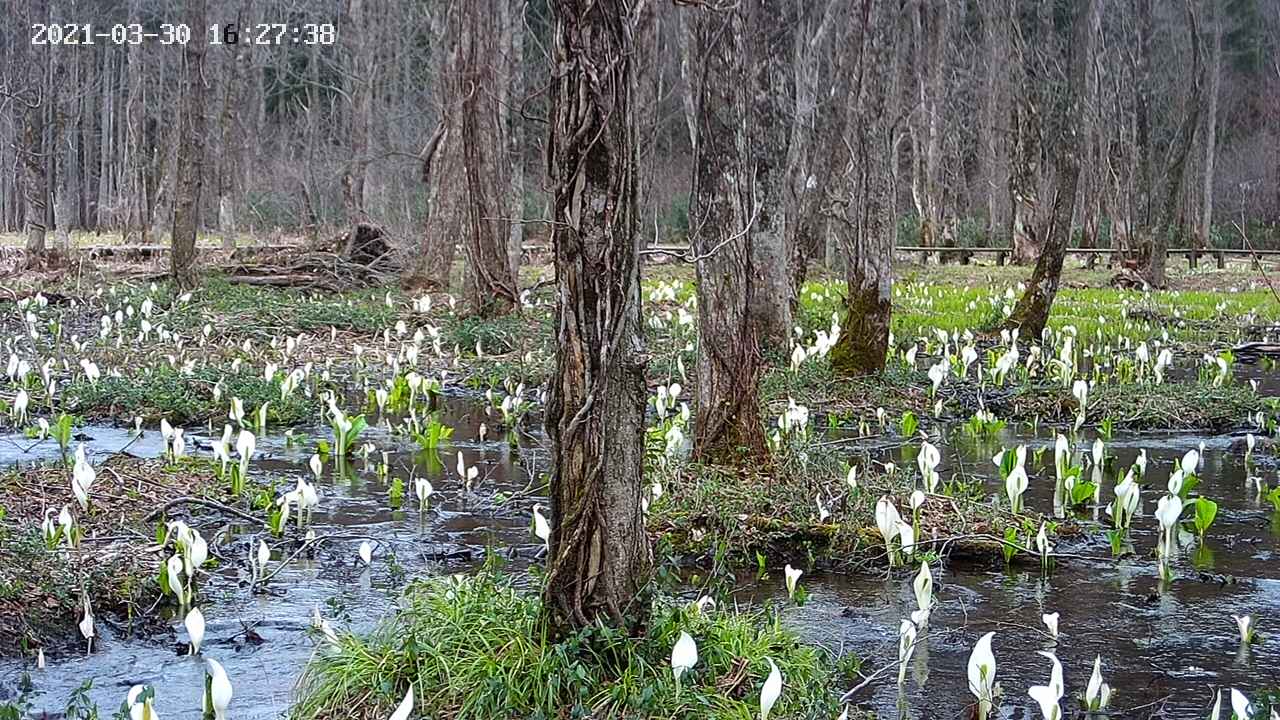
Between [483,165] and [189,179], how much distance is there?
4481 millimetres

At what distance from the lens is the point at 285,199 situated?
3556cm

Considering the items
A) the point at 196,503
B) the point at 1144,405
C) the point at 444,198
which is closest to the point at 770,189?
the point at 1144,405

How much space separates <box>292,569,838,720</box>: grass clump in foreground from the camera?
12.9ft

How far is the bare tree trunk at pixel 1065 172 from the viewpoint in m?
13.7

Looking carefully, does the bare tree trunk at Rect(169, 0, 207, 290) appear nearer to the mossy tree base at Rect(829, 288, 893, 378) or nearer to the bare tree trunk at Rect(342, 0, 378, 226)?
the bare tree trunk at Rect(342, 0, 378, 226)

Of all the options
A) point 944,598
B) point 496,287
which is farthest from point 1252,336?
point 944,598

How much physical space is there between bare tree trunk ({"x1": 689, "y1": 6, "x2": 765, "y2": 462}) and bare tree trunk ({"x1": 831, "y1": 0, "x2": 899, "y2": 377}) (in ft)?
10.6

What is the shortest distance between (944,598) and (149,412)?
21.3ft

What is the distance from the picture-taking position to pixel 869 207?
417 inches

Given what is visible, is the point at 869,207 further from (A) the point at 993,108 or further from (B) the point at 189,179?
(A) the point at 993,108

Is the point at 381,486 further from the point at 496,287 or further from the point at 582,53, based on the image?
the point at 496,287

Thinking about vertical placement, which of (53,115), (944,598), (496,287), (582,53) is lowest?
(944,598)

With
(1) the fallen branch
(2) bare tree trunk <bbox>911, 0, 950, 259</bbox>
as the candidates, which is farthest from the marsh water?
(2) bare tree trunk <bbox>911, 0, 950, 259</bbox>

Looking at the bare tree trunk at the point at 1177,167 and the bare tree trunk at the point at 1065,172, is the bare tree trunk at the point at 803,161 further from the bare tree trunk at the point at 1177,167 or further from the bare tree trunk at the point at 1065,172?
the bare tree trunk at the point at 1177,167
